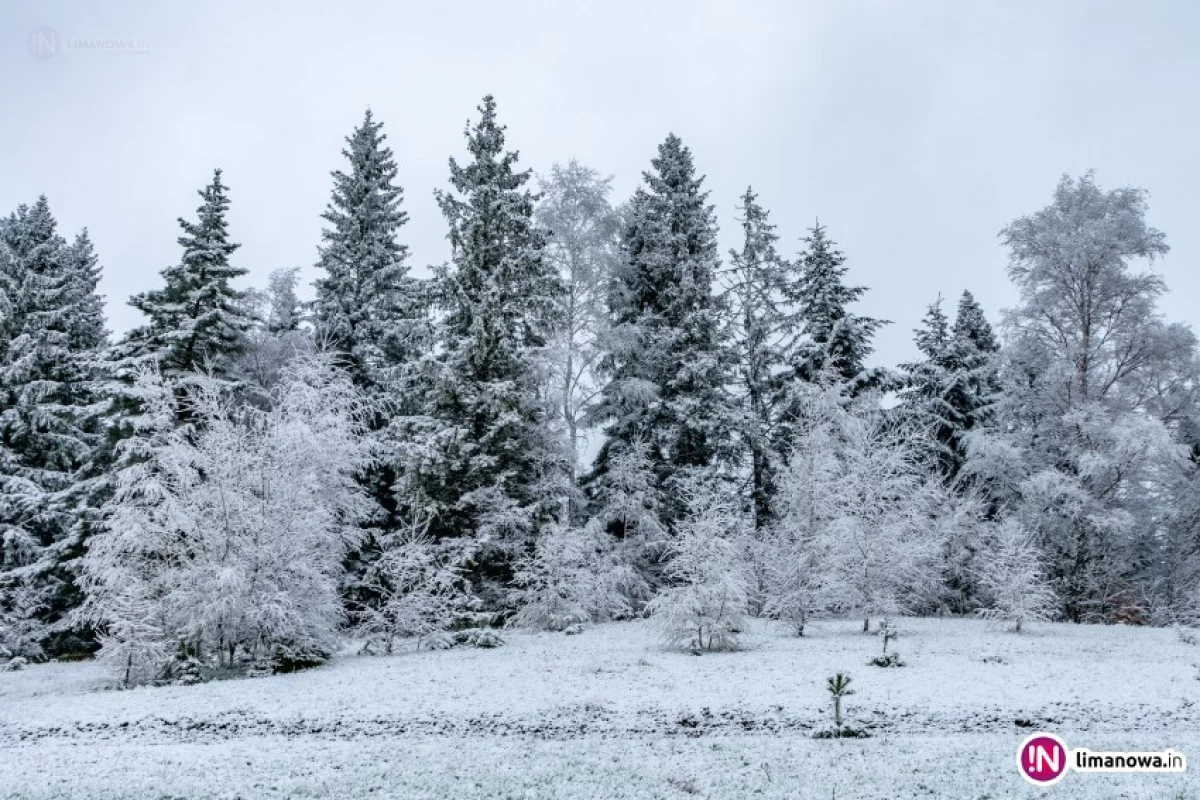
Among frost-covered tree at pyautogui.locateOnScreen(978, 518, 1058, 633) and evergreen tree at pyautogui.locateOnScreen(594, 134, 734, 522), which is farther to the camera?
evergreen tree at pyautogui.locateOnScreen(594, 134, 734, 522)

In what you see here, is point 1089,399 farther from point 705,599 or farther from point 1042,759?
point 1042,759

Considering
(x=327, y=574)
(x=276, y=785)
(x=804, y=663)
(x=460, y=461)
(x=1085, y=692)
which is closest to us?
(x=276, y=785)

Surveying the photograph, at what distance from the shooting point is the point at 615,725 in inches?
395

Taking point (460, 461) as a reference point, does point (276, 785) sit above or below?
below

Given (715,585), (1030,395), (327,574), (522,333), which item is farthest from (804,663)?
(1030,395)

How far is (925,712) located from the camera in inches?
404

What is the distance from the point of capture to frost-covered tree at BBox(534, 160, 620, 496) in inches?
1051

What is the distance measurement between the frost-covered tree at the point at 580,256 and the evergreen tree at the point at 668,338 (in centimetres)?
76

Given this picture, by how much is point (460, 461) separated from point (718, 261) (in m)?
13.3

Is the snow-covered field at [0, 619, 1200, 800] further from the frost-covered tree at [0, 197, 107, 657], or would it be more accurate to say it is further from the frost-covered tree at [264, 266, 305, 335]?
the frost-covered tree at [264, 266, 305, 335]

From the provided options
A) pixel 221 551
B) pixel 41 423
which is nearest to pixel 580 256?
pixel 221 551

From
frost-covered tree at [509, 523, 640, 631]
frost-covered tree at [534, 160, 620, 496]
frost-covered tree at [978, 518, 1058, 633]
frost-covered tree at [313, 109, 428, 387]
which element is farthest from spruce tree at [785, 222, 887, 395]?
→ frost-covered tree at [313, 109, 428, 387]

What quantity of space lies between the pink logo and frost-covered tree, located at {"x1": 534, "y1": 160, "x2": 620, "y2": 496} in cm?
1898

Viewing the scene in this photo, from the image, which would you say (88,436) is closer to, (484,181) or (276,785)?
(484,181)
